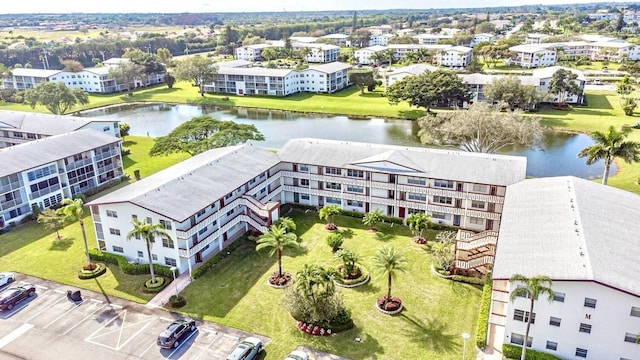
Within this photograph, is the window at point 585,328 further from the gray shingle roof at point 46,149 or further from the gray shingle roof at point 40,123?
the gray shingle roof at point 40,123

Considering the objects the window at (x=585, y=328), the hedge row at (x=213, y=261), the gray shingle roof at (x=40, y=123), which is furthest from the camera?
the gray shingle roof at (x=40, y=123)

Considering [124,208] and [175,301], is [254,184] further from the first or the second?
[175,301]

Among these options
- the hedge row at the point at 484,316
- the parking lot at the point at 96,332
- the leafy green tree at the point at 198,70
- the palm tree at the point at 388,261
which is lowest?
the parking lot at the point at 96,332

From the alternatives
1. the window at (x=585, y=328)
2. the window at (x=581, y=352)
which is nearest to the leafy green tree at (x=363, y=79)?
the window at (x=585, y=328)

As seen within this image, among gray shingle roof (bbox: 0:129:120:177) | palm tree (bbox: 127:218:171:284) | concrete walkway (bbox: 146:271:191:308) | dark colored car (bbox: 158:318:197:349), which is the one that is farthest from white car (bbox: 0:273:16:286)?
dark colored car (bbox: 158:318:197:349)

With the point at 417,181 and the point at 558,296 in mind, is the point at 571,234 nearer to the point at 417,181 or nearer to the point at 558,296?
the point at 558,296

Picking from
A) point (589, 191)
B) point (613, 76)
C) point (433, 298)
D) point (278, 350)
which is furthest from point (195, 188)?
point (613, 76)

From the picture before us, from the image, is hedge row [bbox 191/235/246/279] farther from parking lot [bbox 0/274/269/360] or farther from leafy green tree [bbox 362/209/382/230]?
leafy green tree [bbox 362/209/382/230]
